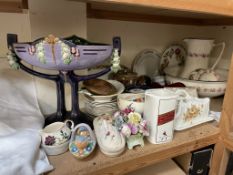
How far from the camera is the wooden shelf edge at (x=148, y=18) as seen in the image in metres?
0.78

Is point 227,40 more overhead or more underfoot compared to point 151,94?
more overhead

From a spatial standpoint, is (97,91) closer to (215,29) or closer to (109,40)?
(109,40)

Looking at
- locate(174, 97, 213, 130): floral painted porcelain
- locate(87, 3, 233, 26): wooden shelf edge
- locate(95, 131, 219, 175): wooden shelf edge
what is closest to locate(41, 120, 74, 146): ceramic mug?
locate(95, 131, 219, 175): wooden shelf edge

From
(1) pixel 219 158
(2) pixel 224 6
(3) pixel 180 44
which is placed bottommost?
(1) pixel 219 158

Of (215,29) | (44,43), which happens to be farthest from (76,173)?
(215,29)

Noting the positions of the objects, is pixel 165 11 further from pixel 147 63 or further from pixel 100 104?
pixel 100 104

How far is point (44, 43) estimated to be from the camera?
43 cm

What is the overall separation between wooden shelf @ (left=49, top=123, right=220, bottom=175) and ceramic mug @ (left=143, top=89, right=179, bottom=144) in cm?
3

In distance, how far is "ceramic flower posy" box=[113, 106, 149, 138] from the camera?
1.57ft

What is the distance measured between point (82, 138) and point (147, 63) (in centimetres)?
59

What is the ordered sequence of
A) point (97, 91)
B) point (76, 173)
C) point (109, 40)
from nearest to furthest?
1. point (76, 173)
2. point (97, 91)
3. point (109, 40)

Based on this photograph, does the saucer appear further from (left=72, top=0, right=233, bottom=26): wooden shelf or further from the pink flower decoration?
(left=72, top=0, right=233, bottom=26): wooden shelf

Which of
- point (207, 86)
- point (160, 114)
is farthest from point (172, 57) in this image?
point (160, 114)

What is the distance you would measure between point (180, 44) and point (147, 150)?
69 cm
